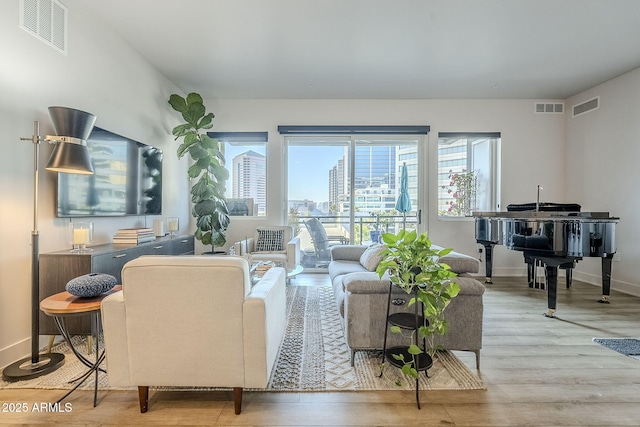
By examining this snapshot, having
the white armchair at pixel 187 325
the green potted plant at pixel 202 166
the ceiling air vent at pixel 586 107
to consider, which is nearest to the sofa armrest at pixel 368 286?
the white armchair at pixel 187 325

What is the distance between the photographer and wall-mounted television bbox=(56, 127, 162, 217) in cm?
240

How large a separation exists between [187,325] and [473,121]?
5.00 m

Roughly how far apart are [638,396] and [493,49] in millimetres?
3256

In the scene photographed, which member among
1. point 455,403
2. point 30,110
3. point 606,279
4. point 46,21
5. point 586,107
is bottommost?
point 455,403

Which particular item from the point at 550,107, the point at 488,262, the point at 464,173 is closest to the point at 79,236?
the point at 488,262

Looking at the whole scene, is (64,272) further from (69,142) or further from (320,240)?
(320,240)

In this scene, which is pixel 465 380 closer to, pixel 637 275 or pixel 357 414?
pixel 357 414

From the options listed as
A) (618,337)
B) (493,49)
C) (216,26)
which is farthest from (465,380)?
(216,26)

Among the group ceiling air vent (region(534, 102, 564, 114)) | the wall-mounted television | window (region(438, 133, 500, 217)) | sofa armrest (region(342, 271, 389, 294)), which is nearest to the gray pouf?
the wall-mounted television

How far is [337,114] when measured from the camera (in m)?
4.79

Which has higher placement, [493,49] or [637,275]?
[493,49]

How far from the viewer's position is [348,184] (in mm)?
4930

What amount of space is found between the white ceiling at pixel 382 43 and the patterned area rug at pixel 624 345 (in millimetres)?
2826

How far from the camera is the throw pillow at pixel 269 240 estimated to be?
14.0ft
